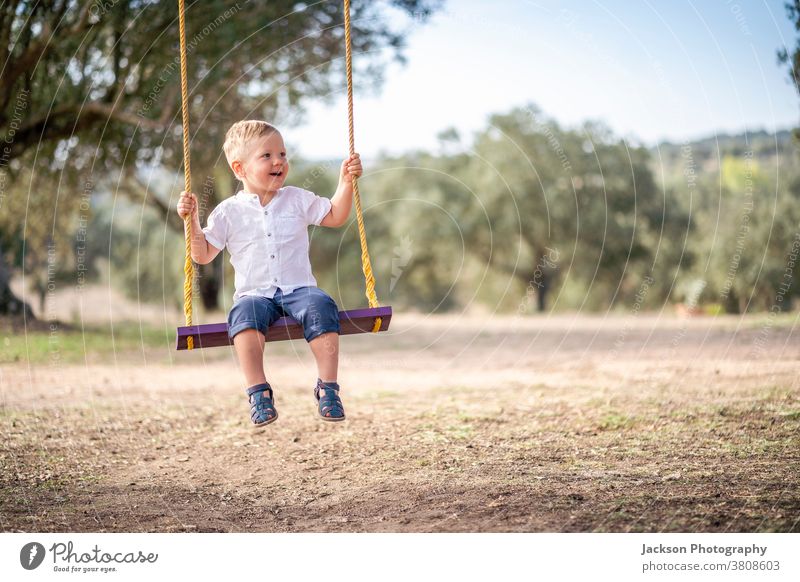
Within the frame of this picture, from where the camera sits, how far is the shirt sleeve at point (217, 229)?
19.1 ft

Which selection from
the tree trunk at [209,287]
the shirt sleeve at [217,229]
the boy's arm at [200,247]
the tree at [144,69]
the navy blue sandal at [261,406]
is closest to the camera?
the navy blue sandal at [261,406]

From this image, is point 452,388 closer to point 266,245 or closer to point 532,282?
point 266,245

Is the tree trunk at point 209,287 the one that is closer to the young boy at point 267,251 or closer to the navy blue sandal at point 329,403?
the young boy at point 267,251

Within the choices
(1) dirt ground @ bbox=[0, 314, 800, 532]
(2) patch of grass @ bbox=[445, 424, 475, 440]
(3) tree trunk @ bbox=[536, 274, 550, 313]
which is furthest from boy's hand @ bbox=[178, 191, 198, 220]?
(3) tree trunk @ bbox=[536, 274, 550, 313]

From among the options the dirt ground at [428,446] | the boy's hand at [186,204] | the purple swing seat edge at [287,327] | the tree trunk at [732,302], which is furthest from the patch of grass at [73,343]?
the tree trunk at [732,302]

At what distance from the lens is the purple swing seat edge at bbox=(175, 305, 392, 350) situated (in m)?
5.43

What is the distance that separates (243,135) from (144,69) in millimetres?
10563

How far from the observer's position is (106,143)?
1688cm

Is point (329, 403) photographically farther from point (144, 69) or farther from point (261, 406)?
point (144, 69)

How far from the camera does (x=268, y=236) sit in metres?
5.81

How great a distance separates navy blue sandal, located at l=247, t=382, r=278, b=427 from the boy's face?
4.56 ft

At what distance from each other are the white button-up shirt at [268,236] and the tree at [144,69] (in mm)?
7056

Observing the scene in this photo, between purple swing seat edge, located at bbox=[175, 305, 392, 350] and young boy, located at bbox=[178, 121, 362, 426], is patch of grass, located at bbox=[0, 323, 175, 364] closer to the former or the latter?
young boy, located at bbox=[178, 121, 362, 426]
